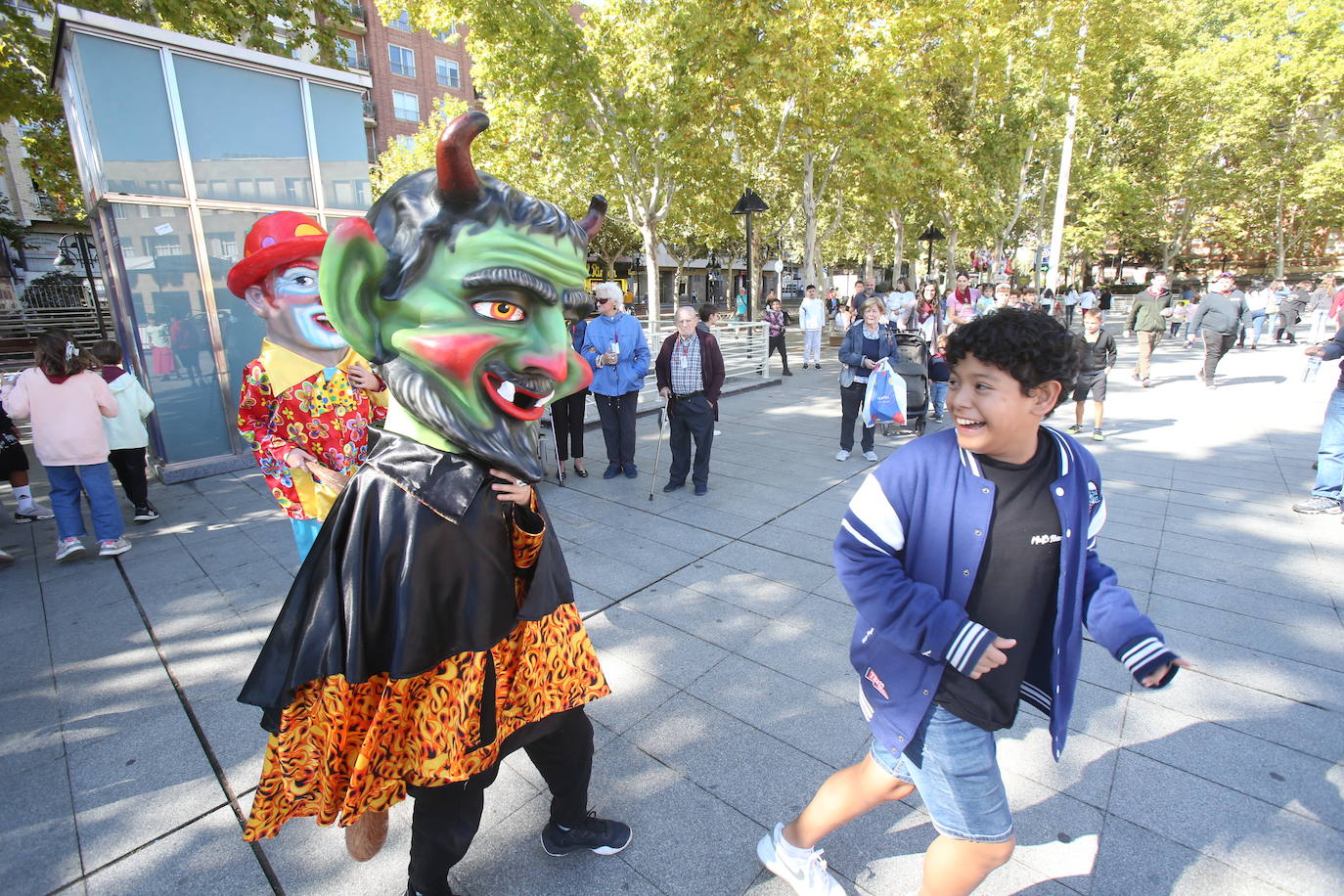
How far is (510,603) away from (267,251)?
191 centimetres

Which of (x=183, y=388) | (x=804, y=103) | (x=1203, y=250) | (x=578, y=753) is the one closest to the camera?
(x=578, y=753)

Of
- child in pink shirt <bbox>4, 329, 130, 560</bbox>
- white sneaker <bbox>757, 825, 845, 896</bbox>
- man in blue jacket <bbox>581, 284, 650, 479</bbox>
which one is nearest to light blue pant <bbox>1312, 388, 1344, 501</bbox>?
man in blue jacket <bbox>581, 284, 650, 479</bbox>

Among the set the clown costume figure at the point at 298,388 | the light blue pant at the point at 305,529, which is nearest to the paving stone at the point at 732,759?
the light blue pant at the point at 305,529

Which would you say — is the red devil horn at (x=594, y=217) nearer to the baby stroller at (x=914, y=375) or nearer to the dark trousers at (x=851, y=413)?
the dark trousers at (x=851, y=413)

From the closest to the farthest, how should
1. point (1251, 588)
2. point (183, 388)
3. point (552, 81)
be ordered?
point (1251, 588)
point (183, 388)
point (552, 81)

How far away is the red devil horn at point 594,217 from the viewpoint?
5.32 ft

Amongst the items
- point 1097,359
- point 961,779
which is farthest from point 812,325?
point 961,779

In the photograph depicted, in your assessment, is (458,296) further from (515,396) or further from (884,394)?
(884,394)

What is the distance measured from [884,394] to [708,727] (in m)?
4.66

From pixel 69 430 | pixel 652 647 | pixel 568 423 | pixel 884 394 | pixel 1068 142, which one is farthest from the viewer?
pixel 1068 142

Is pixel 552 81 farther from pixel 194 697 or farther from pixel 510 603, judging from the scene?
pixel 510 603

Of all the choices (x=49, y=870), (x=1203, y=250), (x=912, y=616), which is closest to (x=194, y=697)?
(x=49, y=870)

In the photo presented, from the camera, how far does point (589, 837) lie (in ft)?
6.86

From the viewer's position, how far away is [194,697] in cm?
299
